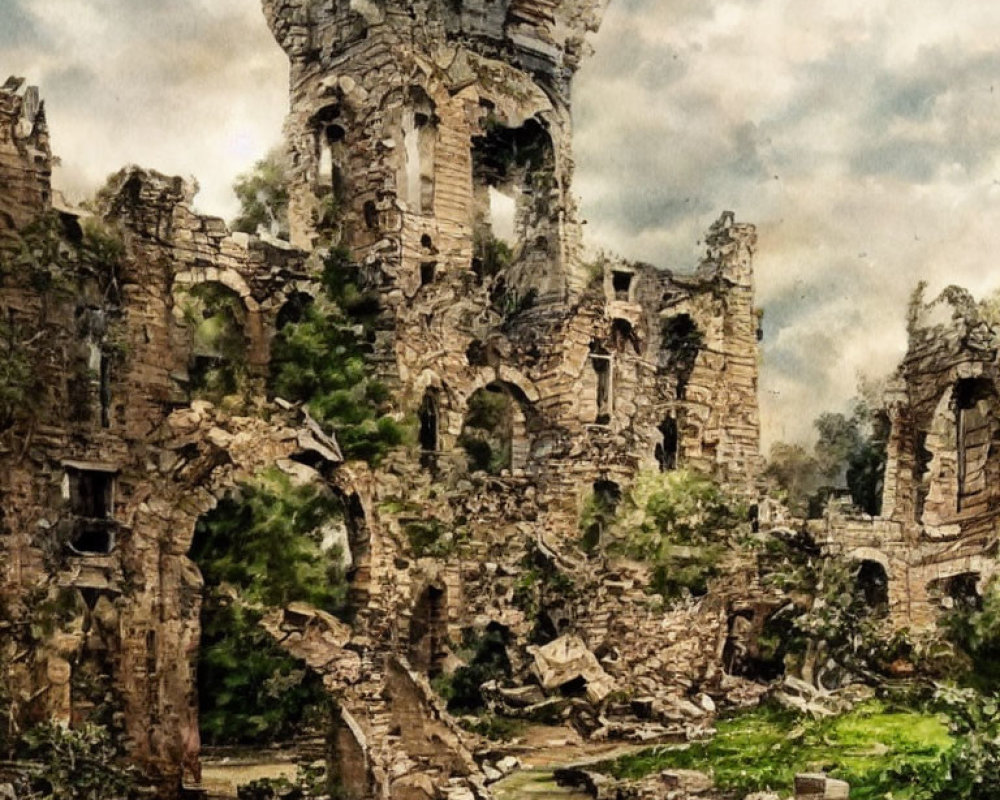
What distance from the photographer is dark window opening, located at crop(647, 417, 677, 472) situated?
3288cm

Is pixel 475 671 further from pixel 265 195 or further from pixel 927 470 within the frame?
pixel 265 195

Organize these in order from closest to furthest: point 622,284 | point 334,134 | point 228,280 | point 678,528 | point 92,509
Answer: point 92,509
point 228,280
point 678,528
point 334,134
point 622,284

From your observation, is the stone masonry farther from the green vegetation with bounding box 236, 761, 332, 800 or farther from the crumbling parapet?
the green vegetation with bounding box 236, 761, 332, 800

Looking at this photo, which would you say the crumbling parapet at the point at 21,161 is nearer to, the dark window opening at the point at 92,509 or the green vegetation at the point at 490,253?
the dark window opening at the point at 92,509

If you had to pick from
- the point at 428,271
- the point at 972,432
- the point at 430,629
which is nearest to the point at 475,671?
the point at 430,629

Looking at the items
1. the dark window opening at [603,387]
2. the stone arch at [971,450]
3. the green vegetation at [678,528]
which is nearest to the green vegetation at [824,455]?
the dark window opening at [603,387]

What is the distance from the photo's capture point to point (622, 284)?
112 feet

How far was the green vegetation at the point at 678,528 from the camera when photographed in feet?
83.9

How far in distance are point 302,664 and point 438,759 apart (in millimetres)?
4953

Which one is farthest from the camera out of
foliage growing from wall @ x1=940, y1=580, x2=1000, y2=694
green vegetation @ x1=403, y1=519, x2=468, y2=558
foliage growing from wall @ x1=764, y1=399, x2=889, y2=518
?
foliage growing from wall @ x1=764, y1=399, x2=889, y2=518

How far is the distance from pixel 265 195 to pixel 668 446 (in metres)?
10.9

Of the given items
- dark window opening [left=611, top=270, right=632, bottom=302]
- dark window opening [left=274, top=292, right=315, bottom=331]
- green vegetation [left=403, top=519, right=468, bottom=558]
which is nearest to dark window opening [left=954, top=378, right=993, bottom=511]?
green vegetation [left=403, top=519, right=468, bottom=558]

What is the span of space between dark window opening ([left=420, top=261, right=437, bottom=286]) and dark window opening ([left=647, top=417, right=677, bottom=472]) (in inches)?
271

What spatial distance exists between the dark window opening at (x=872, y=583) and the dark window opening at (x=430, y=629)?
8.03 m
